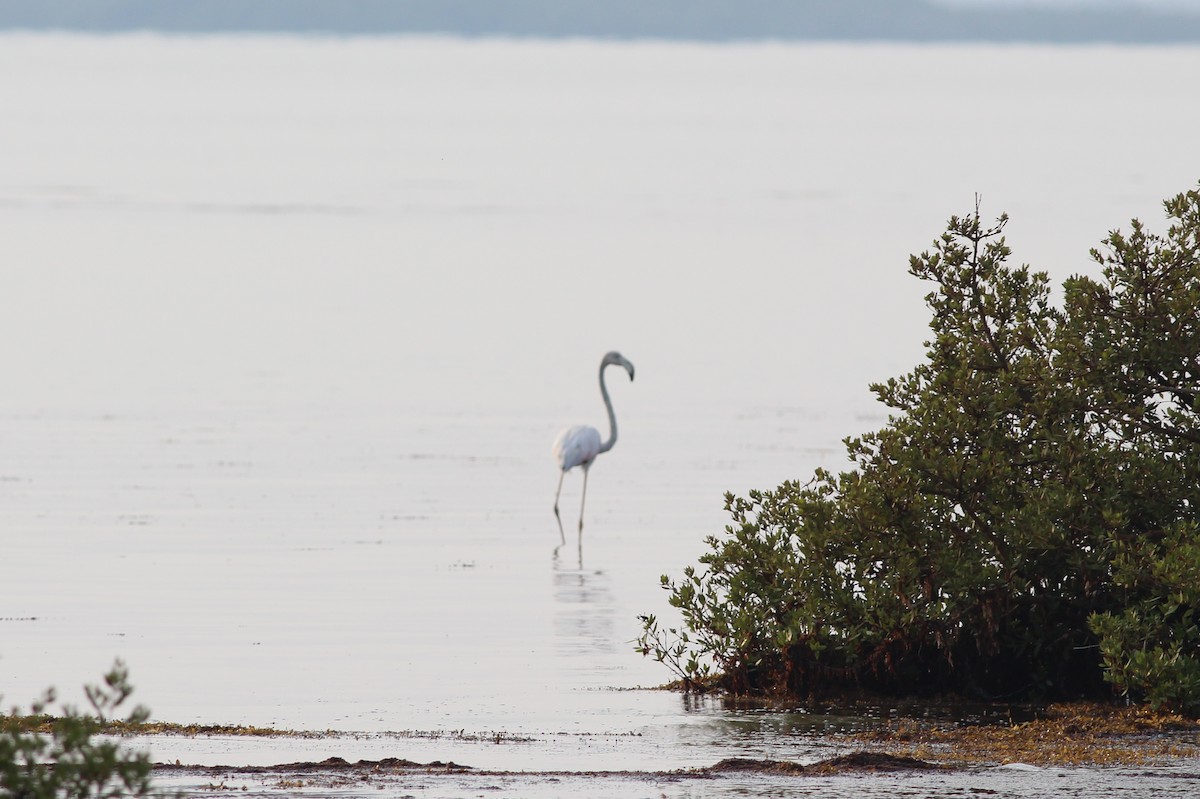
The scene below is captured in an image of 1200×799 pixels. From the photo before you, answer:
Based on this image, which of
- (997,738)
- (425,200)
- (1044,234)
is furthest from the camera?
(425,200)

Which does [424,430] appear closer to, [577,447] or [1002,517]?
[577,447]

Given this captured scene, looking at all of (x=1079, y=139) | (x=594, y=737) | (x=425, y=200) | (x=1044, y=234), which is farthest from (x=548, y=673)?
(x=1079, y=139)

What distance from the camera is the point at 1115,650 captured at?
11461 mm

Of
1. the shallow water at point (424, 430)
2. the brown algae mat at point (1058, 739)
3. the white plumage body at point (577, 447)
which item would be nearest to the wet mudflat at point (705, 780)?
the shallow water at point (424, 430)

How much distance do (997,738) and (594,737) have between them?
209cm

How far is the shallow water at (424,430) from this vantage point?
12930 mm

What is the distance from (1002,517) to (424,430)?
54.1 ft

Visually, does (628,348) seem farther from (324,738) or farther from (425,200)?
(425,200)

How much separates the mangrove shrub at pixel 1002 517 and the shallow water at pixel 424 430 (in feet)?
2.70

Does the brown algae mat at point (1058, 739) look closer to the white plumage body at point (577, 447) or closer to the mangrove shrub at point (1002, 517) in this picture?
the mangrove shrub at point (1002, 517)

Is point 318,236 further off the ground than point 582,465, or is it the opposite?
point 318,236

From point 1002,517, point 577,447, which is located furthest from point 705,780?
point 577,447

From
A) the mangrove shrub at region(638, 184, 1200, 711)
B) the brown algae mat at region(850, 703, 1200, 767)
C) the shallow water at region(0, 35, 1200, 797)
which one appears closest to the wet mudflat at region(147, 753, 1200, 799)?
the shallow water at region(0, 35, 1200, 797)

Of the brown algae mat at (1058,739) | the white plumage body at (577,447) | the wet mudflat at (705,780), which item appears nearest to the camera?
the wet mudflat at (705,780)
